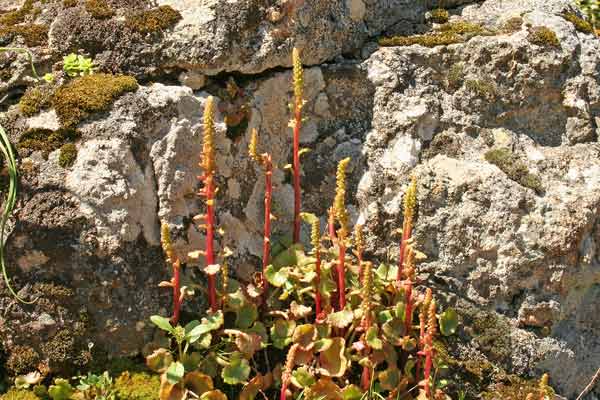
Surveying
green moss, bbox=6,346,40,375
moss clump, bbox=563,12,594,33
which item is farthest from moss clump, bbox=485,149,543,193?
green moss, bbox=6,346,40,375

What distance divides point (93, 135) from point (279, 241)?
1.20m

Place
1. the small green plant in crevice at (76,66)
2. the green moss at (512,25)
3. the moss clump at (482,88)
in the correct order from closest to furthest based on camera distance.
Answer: the small green plant in crevice at (76,66) < the moss clump at (482,88) < the green moss at (512,25)

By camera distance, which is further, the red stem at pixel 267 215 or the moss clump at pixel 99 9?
the moss clump at pixel 99 9

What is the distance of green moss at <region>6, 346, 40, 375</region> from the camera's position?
3.68 m

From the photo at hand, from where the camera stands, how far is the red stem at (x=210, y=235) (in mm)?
3690

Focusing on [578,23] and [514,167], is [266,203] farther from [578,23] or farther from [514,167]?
[578,23]

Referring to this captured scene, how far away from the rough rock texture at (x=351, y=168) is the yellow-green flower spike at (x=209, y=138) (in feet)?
1.53

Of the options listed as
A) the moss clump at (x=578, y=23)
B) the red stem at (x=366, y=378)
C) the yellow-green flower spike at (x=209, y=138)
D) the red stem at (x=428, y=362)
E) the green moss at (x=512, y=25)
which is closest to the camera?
the yellow-green flower spike at (x=209, y=138)

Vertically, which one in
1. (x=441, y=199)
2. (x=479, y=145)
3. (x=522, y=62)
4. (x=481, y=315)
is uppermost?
(x=522, y=62)

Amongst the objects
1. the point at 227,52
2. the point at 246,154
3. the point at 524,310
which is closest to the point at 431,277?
the point at 524,310

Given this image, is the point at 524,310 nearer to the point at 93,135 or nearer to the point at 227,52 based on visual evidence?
the point at 227,52

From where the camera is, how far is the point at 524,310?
13.9ft

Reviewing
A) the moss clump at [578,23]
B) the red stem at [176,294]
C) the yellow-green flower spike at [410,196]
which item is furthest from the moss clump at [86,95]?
the moss clump at [578,23]

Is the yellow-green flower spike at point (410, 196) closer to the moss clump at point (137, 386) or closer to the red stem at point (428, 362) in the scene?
the red stem at point (428, 362)
